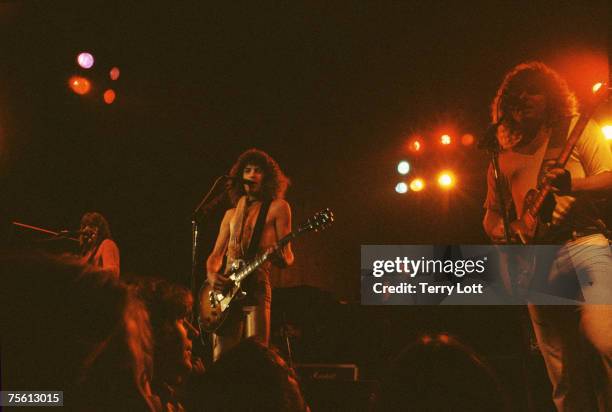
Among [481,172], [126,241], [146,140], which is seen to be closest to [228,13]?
[146,140]

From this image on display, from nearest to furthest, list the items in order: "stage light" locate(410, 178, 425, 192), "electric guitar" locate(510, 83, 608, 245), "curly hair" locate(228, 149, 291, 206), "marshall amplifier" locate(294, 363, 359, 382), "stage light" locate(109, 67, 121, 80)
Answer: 1. "electric guitar" locate(510, 83, 608, 245)
2. "marshall amplifier" locate(294, 363, 359, 382)
3. "curly hair" locate(228, 149, 291, 206)
4. "stage light" locate(109, 67, 121, 80)
5. "stage light" locate(410, 178, 425, 192)

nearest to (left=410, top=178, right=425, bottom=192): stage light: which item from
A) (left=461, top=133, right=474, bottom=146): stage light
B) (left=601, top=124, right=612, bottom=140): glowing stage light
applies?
(left=461, top=133, right=474, bottom=146): stage light

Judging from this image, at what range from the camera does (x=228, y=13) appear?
6.31 meters

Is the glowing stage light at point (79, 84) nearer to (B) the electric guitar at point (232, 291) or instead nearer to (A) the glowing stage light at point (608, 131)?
(B) the electric guitar at point (232, 291)

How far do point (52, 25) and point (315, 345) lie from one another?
4636 millimetres

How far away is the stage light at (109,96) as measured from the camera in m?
6.52

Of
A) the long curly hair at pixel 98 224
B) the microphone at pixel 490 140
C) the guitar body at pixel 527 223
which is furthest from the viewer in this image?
the long curly hair at pixel 98 224

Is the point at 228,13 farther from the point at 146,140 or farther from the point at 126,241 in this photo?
the point at 126,241

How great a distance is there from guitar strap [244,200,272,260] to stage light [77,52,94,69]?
3.06 m

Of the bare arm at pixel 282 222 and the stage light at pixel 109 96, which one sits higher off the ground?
the stage light at pixel 109 96

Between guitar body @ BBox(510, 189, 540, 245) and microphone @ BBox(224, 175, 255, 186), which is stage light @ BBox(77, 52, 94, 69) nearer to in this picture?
microphone @ BBox(224, 175, 255, 186)

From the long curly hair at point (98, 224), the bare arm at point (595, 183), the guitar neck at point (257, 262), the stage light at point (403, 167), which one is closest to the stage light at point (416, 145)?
the stage light at point (403, 167)

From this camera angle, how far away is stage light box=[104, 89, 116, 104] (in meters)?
6.52

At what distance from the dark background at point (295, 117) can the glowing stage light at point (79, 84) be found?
10 cm
